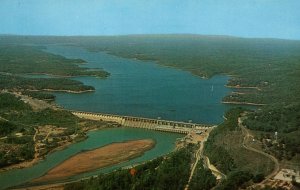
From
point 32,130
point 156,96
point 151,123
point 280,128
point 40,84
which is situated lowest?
point 151,123

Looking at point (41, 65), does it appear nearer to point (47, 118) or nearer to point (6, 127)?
point (47, 118)

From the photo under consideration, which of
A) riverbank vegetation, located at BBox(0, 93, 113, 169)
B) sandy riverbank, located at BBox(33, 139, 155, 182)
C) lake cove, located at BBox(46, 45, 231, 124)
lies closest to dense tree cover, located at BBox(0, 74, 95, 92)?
lake cove, located at BBox(46, 45, 231, 124)

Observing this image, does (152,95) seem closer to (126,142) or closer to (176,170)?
(126,142)

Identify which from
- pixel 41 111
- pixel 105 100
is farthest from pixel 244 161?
pixel 105 100

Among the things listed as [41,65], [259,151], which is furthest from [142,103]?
[41,65]

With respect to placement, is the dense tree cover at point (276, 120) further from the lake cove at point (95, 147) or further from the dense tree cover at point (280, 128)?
the lake cove at point (95, 147)
